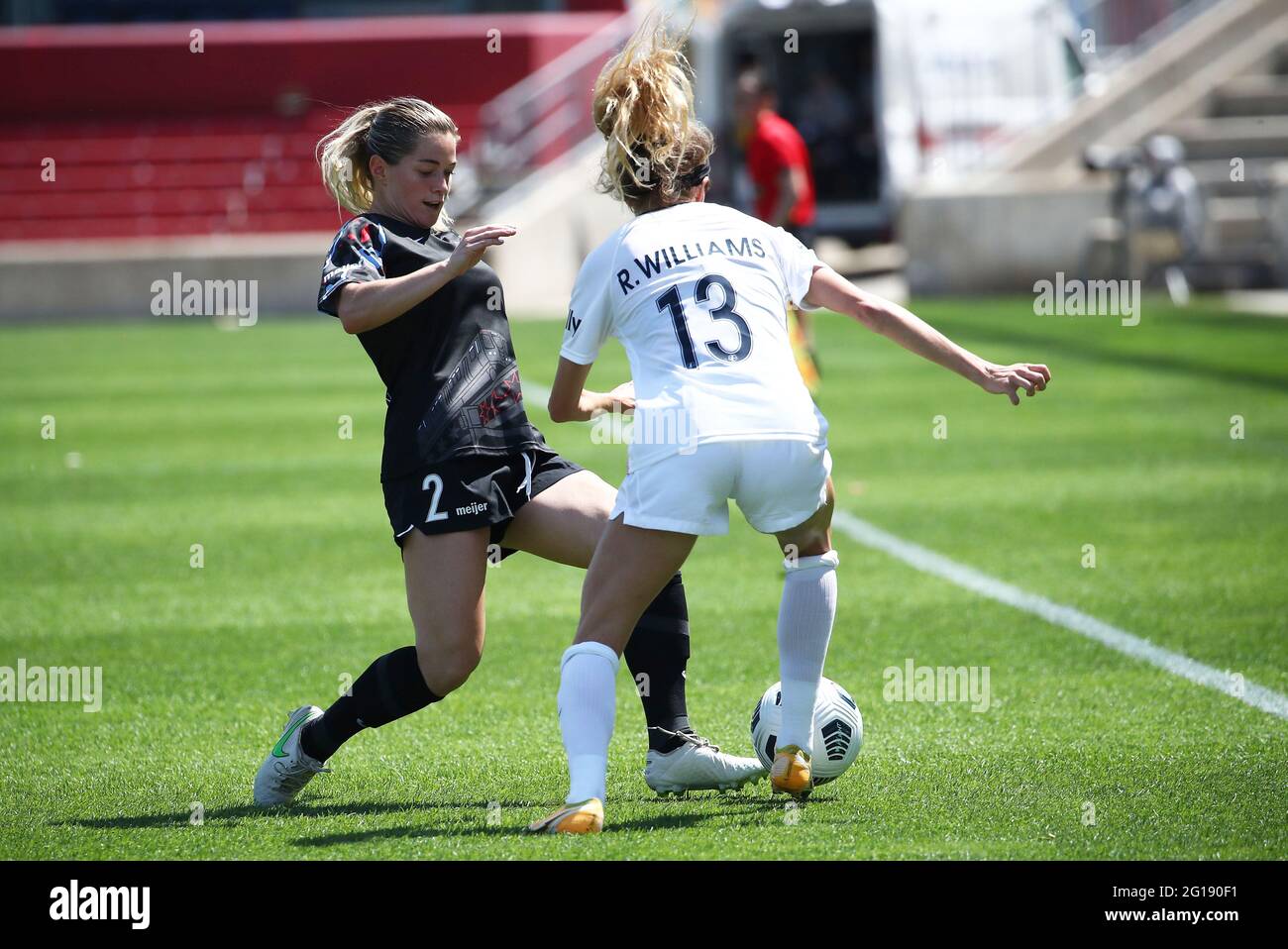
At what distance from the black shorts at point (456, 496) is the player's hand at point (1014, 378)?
1307 millimetres

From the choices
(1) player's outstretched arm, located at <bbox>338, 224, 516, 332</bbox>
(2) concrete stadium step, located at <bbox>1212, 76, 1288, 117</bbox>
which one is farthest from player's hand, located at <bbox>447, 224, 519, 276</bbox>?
(2) concrete stadium step, located at <bbox>1212, 76, 1288, 117</bbox>

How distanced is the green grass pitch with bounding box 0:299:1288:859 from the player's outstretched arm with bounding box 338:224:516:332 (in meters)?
1.33

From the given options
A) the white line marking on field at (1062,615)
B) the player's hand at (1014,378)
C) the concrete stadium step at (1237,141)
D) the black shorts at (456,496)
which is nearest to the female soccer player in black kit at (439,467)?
the black shorts at (456,496)

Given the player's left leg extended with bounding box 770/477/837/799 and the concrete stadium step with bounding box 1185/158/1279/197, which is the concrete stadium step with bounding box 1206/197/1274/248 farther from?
the player's left leg extended with bounding box 770/477/837/799

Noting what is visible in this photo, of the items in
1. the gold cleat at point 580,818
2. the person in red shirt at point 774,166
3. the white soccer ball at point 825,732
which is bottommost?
the gold cleat at point 580,818

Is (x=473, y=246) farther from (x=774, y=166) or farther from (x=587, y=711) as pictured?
(x=774, y=166)

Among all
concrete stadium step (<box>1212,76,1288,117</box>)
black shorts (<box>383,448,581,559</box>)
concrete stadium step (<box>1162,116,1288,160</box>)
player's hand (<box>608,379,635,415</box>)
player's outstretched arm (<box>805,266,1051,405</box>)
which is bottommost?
black shorts (<box>383,448,581,559</box>)

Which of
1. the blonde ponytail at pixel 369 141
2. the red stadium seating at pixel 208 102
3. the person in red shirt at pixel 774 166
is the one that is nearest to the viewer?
the blonde ponytail at pixel 369 141

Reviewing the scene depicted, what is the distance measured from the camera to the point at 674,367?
4125 mm

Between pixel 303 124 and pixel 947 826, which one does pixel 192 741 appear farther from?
pixel 303 124

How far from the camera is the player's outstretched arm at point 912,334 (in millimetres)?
4242

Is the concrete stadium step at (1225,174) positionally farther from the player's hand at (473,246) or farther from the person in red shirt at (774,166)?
the player's hand at (473,246)

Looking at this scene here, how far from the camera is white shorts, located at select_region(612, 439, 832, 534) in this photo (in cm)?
405
